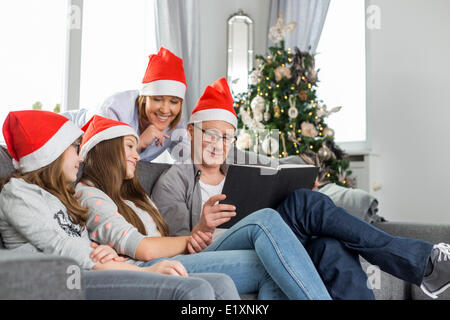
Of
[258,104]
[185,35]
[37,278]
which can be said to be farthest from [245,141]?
[37,278]

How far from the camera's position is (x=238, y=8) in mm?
4965

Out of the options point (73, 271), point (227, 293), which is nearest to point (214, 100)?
point (227, 293)

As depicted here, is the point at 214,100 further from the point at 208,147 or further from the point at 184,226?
the point at 184,226

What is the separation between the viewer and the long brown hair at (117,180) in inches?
61.7

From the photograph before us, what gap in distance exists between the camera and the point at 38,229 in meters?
1.21

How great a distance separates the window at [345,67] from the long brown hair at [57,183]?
3.33 meters

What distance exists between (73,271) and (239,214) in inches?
38.1

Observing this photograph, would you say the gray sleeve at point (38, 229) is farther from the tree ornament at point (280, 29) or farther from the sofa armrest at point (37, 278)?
the tree ornament at point (280, 29)

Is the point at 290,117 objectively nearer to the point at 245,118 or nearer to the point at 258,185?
the point at 245,118

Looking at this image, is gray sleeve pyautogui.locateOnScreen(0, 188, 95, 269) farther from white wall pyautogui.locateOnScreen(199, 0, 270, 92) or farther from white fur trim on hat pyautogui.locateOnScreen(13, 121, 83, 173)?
white wall pyautogui.locateOnScreen(199, 0, 270, 92)

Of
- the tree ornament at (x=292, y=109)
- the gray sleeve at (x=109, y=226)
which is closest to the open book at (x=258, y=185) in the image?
the gray sleeve at (x=109, y=226)

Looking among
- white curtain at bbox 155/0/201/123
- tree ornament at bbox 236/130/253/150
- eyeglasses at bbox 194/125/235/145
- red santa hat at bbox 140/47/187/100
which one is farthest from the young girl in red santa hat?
white curtain at bbox 155/0/201/123

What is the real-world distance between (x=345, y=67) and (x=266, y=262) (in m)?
3.45
